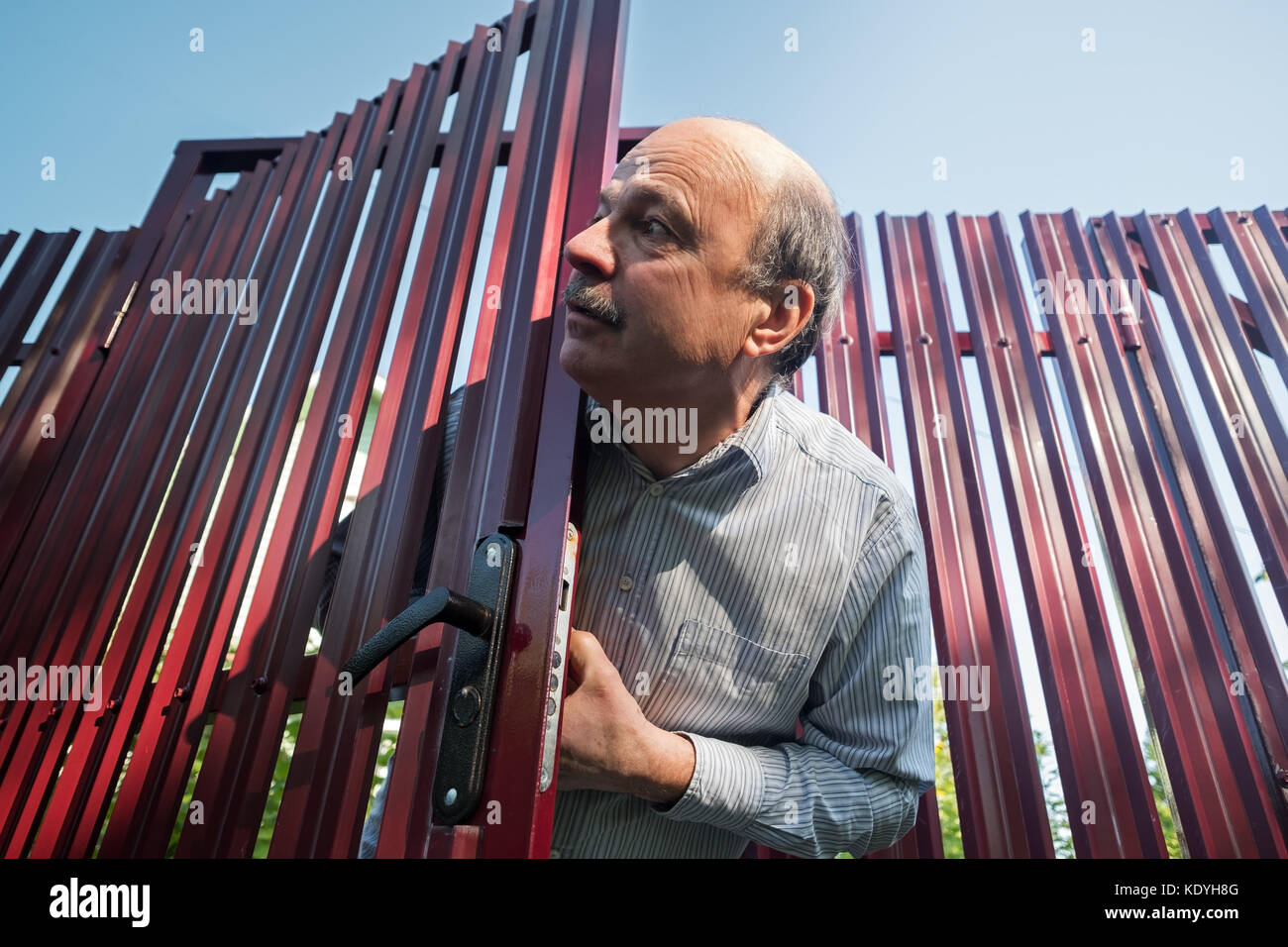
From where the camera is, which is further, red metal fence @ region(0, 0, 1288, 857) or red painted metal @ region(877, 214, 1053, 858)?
red painted metal @ region(877, 214, 1053, 858)

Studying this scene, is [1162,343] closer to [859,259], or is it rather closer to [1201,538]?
A: [1201,538]

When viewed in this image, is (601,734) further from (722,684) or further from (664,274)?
(664,274)

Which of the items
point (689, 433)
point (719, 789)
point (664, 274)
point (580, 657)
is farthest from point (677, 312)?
point (719, 789)

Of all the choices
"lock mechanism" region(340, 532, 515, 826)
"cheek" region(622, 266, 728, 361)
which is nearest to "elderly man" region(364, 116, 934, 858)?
"cheek" region(622, 266, 728, 361)

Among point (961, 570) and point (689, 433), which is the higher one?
point (961, 570)

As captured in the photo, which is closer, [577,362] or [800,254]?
[577,362]

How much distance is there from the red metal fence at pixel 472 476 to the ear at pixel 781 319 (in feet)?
1.34

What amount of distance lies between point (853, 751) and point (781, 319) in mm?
842

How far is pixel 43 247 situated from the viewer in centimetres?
356

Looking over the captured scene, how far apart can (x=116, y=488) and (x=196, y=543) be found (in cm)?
53

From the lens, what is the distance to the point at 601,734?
3.63ft

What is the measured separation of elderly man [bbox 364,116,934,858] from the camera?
51.6 inches

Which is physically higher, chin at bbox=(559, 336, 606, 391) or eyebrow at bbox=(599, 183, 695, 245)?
eyebrow at bbox=(599, 183, 695, 245)

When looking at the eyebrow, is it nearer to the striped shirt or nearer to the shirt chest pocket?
the striped shirt
